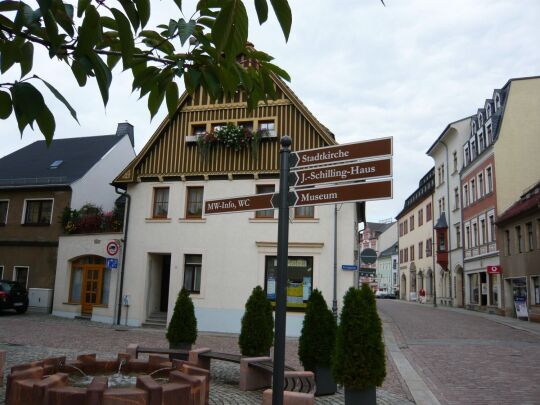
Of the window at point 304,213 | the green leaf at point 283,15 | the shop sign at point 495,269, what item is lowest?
the green leaf at point 283,15

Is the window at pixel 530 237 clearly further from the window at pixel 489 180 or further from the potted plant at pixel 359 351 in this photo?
the potted plant at pixel 359 351

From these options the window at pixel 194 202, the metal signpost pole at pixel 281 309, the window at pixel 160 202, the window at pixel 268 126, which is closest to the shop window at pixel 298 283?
the window at pixel 194 202

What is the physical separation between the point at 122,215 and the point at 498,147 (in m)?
23.1

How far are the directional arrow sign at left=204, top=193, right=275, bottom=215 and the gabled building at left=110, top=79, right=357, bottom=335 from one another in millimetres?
12532

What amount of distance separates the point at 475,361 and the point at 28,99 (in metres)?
12.7

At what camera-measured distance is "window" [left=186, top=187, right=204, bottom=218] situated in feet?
65.3

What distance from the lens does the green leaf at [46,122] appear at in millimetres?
2018

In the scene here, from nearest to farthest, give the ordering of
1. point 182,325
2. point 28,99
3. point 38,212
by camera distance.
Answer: point 28,99, point 182,325, point 38,212

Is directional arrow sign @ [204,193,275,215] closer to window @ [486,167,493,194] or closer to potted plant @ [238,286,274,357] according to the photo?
potted plant @ [238,286,274,357]

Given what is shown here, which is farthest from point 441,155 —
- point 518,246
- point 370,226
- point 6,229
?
point 370,226

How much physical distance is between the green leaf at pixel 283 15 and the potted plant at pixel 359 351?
5.10m

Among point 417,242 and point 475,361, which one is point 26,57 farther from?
point 417,242

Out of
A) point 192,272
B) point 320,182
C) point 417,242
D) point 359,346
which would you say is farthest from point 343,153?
point 417,242

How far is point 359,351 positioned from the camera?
6.18 metres
